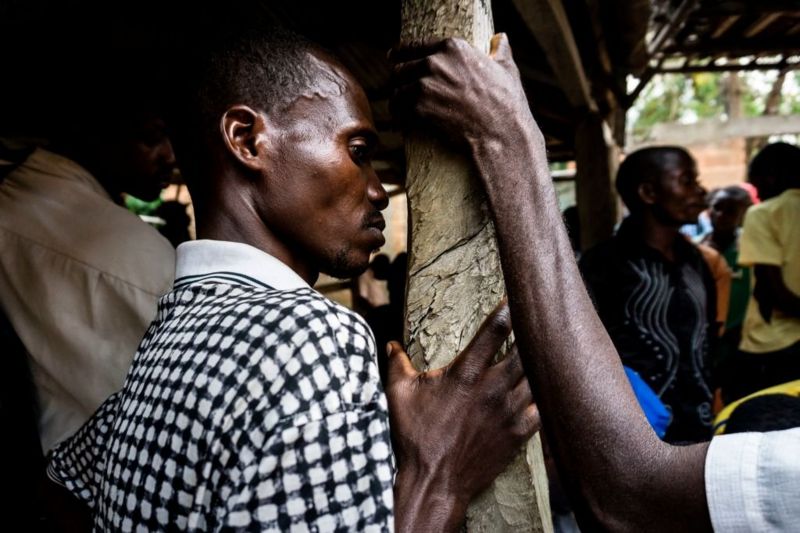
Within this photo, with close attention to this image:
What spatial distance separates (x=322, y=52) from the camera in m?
1.18

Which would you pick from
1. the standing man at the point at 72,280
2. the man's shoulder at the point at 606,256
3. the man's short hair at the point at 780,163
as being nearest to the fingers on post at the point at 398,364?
the standing man at the point at 72,280

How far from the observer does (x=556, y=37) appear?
9.29ft

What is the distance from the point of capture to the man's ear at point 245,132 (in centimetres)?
112

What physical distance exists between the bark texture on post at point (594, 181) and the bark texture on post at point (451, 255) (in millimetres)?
3660

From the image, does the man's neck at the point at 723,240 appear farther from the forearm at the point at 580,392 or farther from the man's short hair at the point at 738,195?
the forearm at the point at 580,392

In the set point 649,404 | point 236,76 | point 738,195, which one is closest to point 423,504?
point 236,76

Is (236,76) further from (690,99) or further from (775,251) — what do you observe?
(690,99)

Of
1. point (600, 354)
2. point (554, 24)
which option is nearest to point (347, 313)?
point (600, 354)

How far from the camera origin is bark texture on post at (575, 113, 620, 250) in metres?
4.69

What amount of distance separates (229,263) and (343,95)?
363 mm

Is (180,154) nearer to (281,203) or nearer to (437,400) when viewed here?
(281,203)

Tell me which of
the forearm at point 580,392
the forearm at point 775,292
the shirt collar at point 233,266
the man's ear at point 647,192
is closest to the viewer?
the forearm at point 580,392

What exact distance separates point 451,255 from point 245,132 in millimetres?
428

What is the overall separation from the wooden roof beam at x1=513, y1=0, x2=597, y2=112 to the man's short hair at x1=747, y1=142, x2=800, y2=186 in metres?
1.30
